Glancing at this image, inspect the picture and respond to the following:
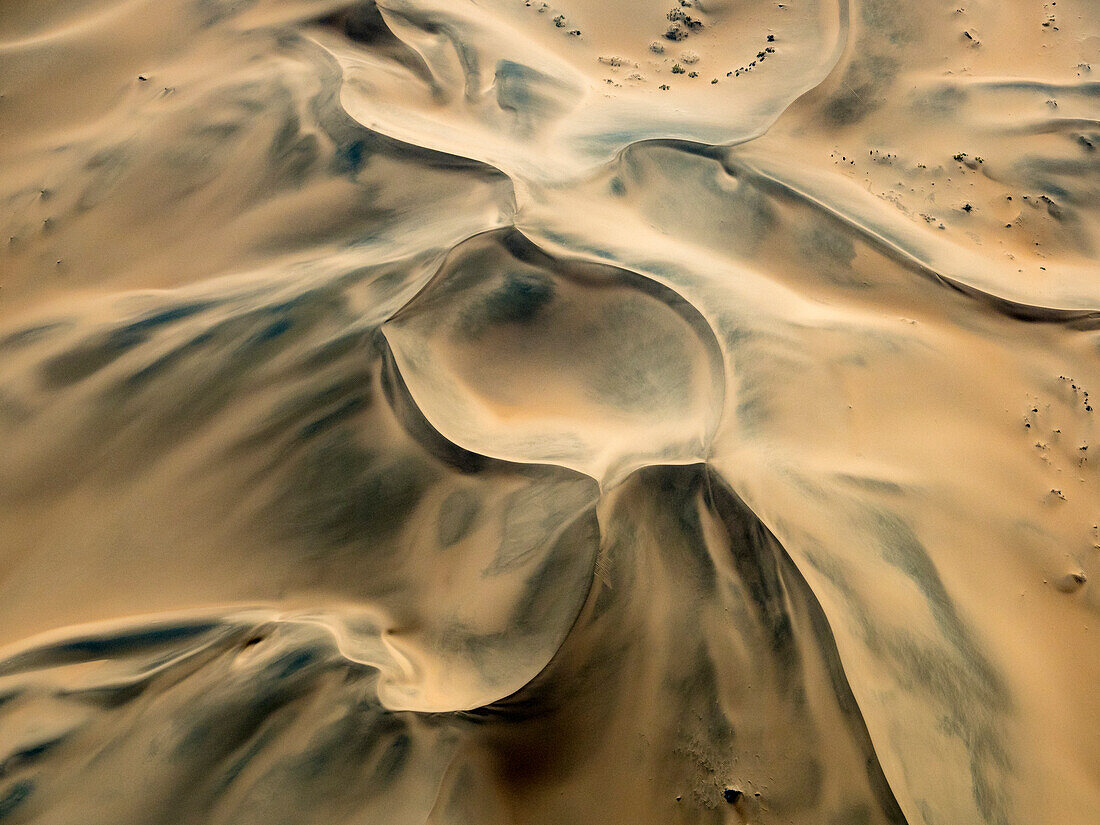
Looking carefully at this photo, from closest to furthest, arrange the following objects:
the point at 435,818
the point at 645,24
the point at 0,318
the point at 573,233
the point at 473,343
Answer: the point at 435,818, the point at 473,343, the point at 573,233, the point at 0,318, the point at 645,24

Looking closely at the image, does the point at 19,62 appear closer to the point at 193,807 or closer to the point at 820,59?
the point at 193,807

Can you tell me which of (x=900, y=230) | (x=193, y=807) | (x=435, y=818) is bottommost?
(x=193, y=807)

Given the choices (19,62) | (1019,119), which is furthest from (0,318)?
(1019,119)

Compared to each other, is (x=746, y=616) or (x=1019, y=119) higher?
(x=1019, y=119)

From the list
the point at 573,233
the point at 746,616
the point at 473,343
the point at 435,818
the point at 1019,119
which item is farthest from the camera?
the point at 1019,119

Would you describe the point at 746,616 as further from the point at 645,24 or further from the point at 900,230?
the point at 645,24

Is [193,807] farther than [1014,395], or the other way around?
[1014,395]
